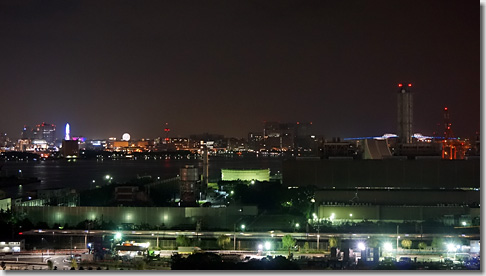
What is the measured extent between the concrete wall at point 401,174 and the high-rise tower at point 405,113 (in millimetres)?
3607

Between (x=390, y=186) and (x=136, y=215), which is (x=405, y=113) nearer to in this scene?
(x=390, y=186)

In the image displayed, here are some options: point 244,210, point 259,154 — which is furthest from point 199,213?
point 259,154

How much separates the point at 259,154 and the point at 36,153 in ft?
39.5

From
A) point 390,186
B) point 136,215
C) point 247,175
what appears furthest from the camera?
point 247,175

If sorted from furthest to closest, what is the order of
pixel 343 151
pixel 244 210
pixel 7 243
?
pixel 343 151
pixel 244 210
pixel 7 243

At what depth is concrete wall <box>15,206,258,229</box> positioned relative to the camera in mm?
6719

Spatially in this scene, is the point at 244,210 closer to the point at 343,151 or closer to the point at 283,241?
the point at 283,241

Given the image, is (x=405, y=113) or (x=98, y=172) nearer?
(x=405, y=113)

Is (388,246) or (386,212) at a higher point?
(386,212)

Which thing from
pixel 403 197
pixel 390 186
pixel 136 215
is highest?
pixel 390 186

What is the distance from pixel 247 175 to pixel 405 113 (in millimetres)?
3097

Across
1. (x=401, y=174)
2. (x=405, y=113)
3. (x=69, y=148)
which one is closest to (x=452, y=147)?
(x=405, y=113)

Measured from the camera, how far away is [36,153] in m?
38.6

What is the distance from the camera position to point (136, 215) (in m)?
6.71
